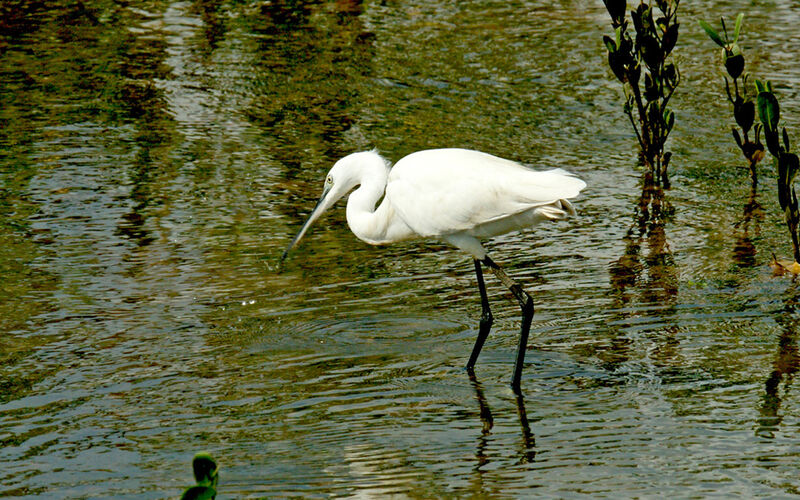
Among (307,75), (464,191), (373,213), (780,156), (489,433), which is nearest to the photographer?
(489,433)

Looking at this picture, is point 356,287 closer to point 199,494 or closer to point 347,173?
point 347,173

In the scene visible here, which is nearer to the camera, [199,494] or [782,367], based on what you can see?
[199,494]

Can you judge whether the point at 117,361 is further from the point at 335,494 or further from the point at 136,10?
the point at 136,10

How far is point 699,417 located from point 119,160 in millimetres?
5383

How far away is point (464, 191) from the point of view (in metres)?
5.77

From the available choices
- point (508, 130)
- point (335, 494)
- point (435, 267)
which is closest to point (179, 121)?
point (508, 130)

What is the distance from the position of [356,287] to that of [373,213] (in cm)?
63

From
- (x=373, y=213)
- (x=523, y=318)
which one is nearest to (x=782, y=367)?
(x=523, y=318)

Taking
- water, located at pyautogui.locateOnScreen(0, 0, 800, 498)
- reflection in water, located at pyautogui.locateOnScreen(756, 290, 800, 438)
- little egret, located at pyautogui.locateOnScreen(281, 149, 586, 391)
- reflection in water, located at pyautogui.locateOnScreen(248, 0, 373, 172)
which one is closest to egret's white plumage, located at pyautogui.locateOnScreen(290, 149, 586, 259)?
little egret, located at pyautogui.locateOnScreen(281, 149, 586, 391)

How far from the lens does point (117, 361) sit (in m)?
5.65

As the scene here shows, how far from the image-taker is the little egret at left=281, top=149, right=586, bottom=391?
18.6ft

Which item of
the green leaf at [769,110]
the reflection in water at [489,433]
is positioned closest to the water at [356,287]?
the reflection in water at [489,433]

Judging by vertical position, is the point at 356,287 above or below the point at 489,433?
below

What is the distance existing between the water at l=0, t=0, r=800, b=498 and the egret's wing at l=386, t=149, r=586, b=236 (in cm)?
63
